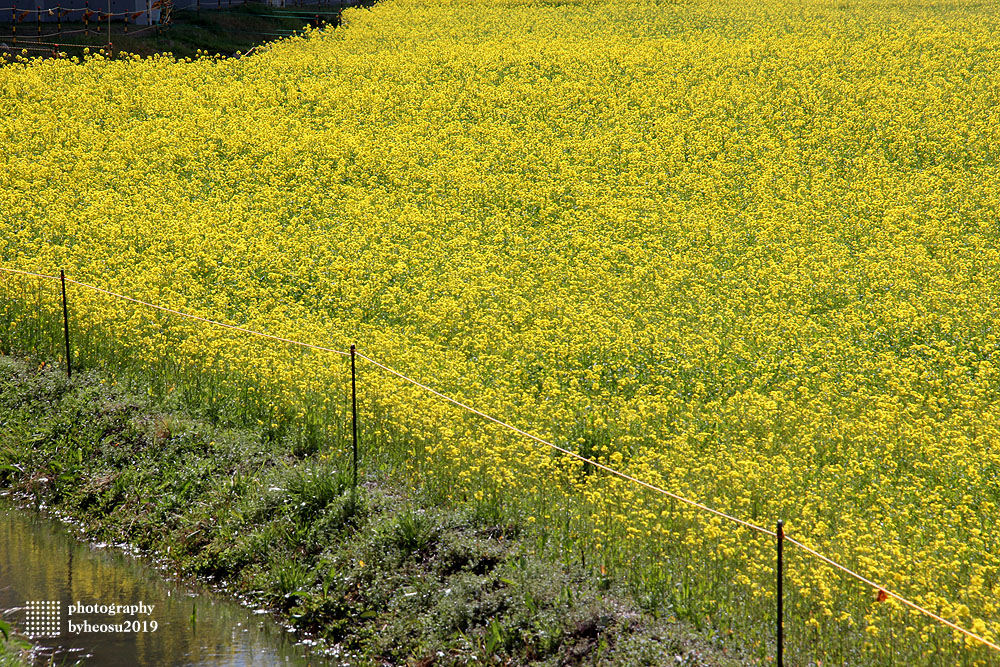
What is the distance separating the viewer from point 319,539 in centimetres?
971

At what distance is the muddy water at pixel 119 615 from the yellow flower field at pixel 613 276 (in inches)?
88.7

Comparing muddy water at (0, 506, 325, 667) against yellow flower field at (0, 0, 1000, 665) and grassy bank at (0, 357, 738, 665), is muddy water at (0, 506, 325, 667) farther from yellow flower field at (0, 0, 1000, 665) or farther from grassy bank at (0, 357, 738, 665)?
yellow flower field at (0, 0, 1000, 665)

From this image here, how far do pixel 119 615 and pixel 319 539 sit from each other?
5.80ft

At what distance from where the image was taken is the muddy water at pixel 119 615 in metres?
8.62

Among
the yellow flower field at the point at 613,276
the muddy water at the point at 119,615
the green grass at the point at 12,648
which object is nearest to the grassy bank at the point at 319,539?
the muddy water at the point at 119,615

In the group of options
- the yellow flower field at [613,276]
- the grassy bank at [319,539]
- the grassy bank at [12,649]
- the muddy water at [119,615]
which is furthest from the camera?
the yellow flower field at [613,276]

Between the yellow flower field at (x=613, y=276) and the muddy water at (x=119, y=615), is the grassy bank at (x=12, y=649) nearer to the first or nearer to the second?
the muddy water at (x=119, y=615)

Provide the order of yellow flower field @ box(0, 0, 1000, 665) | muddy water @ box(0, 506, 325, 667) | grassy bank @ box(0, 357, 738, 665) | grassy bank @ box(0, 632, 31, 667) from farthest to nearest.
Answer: yellow flower field @ box(0, 0, 1000, 665)
muddy water @ box(0, 506, 325, 667)
grassy bank @ box(0, 357, 738, 665)
grassy bank @ box(0, 632, 31, 667)

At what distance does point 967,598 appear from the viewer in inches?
329

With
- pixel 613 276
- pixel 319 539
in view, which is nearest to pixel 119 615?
pixel 319 539

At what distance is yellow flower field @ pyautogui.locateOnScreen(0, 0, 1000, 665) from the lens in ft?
31.9

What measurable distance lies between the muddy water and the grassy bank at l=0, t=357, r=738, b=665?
0.83 feet

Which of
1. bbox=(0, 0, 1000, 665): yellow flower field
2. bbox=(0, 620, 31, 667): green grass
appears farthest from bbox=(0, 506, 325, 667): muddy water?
bbox=(0, 0, 1000, 665): yellow flower field

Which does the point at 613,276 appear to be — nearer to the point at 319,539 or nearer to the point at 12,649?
the point at 319,539
